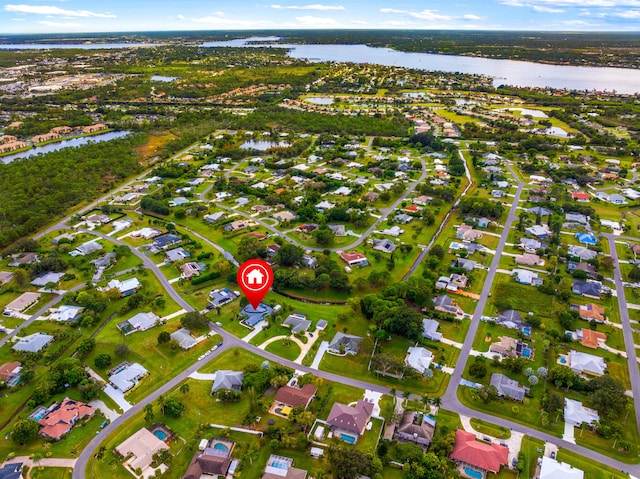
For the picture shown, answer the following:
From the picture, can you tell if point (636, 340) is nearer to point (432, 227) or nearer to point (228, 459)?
point (432, 227)

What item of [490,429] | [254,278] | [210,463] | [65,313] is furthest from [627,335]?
[65,313]

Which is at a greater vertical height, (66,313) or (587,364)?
(587,364)

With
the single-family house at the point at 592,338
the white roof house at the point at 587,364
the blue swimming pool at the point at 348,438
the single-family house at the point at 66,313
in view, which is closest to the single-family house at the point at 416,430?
the blue swimming pool at the point at 348,438

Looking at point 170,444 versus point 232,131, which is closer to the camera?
point 170,444

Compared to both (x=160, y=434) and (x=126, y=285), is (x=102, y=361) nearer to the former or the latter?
(x=160, y=434)

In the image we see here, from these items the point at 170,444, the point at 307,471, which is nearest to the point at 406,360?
the point at 307,471

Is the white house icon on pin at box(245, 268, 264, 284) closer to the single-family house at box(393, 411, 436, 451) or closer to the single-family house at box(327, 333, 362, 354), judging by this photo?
the single-family house at box(327, 333, 362, 354)

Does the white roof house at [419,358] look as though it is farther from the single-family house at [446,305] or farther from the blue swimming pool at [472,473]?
the blue swimming pool at [472,473]
